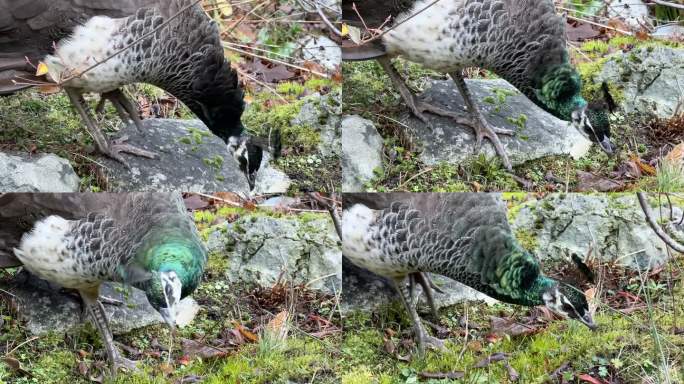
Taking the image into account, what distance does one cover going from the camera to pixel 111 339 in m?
3.26

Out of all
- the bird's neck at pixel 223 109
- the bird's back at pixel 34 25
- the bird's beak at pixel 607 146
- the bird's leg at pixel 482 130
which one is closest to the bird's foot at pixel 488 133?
the bird's leg at pixel 482 130

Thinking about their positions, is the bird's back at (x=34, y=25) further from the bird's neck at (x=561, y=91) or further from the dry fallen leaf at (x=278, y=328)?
the bird's neck at (x=561, y=91)

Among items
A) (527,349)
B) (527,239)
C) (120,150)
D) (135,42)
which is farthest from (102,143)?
(527,349)

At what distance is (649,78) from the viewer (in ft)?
10.3

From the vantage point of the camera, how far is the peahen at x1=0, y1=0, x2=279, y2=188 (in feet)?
9.57

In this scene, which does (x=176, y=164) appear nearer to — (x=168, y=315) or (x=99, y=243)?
(x=99, y=243)

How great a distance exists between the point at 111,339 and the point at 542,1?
185 cm

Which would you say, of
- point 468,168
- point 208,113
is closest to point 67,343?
point 208,113

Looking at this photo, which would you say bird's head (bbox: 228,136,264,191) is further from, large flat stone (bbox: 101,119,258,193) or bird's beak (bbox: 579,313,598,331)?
bird's beak (bbox: 579,313,598,331)

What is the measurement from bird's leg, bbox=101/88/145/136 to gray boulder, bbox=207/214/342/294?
49 centimetres

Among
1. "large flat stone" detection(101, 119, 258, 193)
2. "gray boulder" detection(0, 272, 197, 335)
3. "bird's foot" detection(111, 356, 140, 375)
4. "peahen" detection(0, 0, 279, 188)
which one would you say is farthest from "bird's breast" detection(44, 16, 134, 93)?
"bird's foot" detection(111, 356, 140, 375)

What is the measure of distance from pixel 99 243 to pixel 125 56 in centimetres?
60

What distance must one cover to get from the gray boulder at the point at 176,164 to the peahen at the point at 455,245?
0.40m

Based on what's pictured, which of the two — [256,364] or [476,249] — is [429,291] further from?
[256,364]
